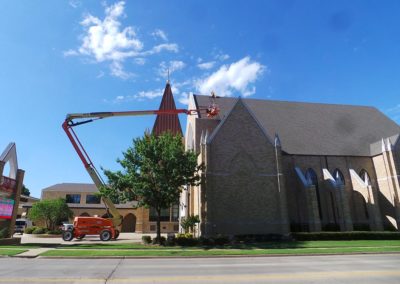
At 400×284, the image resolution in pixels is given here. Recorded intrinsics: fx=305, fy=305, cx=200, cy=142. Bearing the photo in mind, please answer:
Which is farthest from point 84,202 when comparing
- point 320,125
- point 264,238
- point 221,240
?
point 320,125

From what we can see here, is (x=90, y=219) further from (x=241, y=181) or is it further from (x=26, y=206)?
(x=26, y=206)

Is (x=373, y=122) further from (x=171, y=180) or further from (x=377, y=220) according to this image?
(x=171, y=180)

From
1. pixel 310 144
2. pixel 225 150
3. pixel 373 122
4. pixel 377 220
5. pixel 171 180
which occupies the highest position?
pixel 373 122

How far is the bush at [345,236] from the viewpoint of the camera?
2731 cm

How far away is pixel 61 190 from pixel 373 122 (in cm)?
5974

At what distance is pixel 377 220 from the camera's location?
3158 cm

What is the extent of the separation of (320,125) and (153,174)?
81.0ft

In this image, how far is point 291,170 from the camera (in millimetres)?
34531

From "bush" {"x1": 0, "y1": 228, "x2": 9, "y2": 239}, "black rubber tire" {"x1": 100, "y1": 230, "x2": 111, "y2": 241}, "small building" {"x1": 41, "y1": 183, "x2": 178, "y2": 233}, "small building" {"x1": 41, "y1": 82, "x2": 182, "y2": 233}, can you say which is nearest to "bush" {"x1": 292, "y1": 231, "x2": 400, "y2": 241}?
"black rubber tire" {"x1": 100, "y1": 230, "x2": 111, "y2": 241}

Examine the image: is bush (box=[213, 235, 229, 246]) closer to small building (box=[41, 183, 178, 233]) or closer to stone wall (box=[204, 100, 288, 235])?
stone wall (box=[204, 100, 288, 235])

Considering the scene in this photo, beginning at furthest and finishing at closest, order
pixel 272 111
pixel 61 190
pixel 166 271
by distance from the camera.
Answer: pixel 61 190
pixel 272 111
pixel 166 271

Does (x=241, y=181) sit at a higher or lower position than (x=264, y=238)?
higher

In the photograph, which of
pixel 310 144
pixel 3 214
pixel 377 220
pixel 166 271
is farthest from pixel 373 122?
pixel 3 214

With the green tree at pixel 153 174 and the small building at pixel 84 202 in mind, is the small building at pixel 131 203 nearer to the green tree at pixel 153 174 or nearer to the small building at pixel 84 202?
the small building at pixel 84 202
